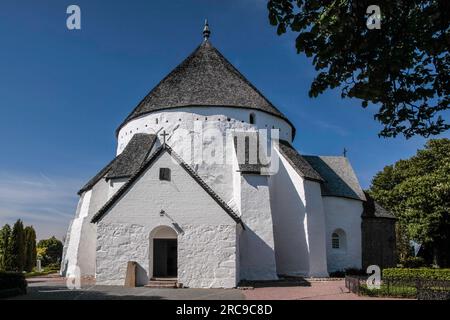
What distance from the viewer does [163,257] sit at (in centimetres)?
2108

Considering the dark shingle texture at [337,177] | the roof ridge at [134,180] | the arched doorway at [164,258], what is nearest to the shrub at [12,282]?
the roof ridge at [134,180]

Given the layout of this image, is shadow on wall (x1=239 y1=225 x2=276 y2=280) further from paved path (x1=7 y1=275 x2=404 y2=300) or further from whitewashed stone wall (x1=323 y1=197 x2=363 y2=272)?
whitewashed stone wall (x1=323 y1=197 x2=363 y2=272)

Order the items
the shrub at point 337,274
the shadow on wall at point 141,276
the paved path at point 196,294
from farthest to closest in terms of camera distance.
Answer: the shrub at point 337,274 < the shadow on wall at point 141,276 < the paved path at point 196,294

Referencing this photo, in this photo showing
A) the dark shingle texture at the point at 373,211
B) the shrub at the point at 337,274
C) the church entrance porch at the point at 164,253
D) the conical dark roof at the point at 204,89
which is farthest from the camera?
the dark shingle texture at the point at 373,211

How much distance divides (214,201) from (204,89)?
892 cm

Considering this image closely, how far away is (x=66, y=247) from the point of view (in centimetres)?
2683

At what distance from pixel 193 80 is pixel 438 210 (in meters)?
19.2

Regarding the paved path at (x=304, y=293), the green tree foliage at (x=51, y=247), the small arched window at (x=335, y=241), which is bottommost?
the green tree foliage at (x=51, y=247)

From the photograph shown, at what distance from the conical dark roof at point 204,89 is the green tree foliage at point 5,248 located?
11046mm

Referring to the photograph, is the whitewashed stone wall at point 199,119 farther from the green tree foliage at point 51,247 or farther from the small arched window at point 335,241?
the green tree foliage at point 51,247

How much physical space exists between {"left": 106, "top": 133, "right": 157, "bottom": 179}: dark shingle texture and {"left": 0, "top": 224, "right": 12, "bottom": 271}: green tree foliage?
1017 centimetres

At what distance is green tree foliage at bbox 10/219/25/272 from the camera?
92.0 ft

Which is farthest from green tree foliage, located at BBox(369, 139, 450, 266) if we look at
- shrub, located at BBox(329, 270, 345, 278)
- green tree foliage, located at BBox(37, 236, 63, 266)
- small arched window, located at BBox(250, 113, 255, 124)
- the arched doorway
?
green tree foliage, located at BBox(37, 236, 63, 266)

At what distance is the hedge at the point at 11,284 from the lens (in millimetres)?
15552
